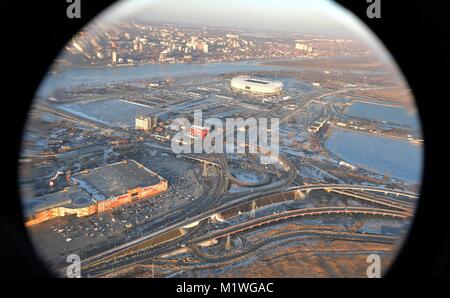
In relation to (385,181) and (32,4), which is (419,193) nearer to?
(32,4)

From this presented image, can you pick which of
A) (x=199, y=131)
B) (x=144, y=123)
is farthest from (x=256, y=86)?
(x=144, y=123)

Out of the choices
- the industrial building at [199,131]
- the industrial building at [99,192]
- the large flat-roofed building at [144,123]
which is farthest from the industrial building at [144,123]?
the industrial building at [99,192]

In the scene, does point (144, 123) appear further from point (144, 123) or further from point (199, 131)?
point (199, 131)

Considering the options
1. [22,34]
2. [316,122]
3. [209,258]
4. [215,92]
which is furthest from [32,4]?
[215,92]

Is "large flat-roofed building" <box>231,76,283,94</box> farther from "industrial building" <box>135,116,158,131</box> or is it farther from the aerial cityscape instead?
"industrial building" <box>135,116,158,131</box>

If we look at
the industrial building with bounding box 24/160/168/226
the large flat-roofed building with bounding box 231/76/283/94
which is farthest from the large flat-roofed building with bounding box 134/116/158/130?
the large flat-roofed building with bounding box 231/76/283/94

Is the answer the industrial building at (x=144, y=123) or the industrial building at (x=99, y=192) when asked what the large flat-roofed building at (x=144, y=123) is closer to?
the industrial building at (x=144, y=123)
